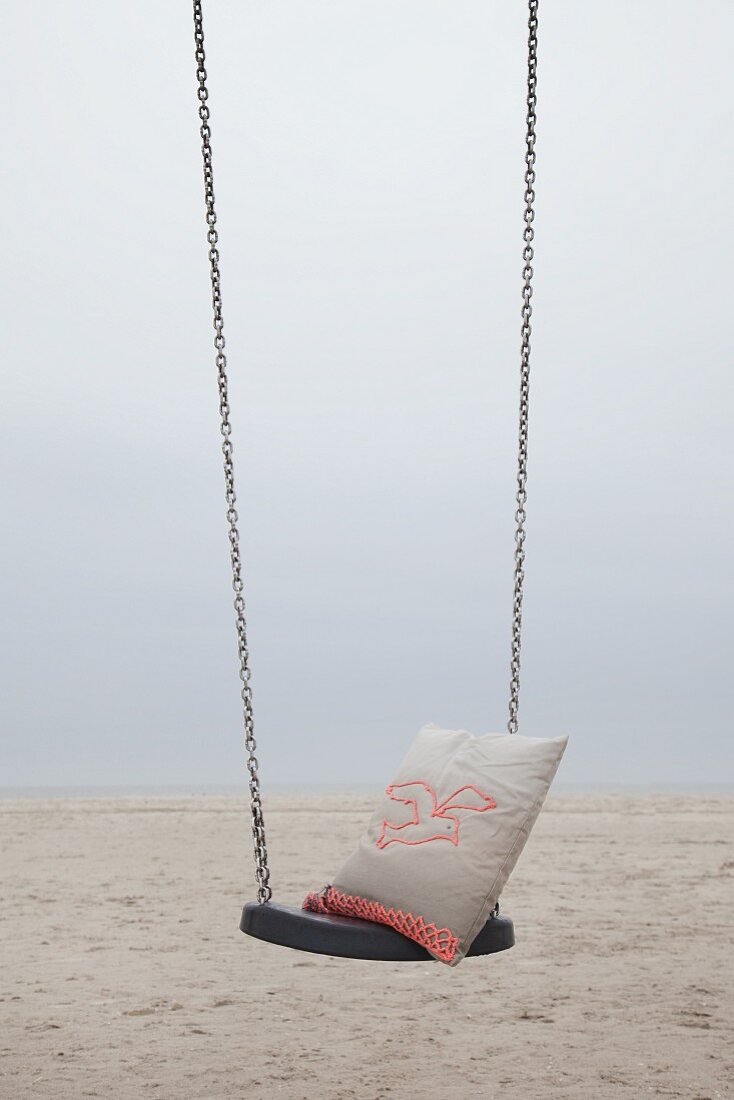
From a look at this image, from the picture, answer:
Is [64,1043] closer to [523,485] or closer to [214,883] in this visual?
[523,485]

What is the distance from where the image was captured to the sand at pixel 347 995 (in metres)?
4.77

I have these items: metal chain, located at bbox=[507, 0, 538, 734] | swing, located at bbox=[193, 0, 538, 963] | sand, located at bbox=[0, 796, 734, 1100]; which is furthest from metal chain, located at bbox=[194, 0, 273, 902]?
sand, located at bbox=[0, 796, 734, 1100]

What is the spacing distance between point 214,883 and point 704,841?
5.94 m

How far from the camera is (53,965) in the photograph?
6902 millimetres

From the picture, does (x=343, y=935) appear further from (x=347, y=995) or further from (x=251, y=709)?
(x=347, y=995)

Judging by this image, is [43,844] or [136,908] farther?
[43,844]

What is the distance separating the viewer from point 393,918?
3244 mm

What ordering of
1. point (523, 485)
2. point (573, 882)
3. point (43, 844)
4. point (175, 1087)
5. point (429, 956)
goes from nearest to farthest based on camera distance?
point (429, 956) → point (523, 485) → point (175, 1087) → point (573, 882) → point (43, 844)

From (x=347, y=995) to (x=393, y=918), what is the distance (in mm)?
3240

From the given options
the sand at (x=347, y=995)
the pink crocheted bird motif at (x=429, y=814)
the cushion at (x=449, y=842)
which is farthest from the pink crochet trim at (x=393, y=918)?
the sand at (x=347, y=995)

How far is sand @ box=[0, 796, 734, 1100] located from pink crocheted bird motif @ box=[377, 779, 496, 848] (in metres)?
1.70

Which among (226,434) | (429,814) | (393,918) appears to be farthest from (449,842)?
(226,434)

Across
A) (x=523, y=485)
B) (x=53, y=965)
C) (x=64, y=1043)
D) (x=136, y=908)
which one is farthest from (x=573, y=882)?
(x=523, y=485)

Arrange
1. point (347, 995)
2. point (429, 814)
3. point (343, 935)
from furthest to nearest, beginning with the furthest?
point (347, 995) < point (429, 814) < point (343, 935)
